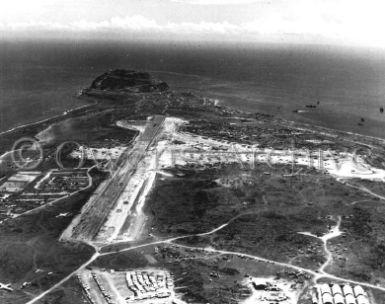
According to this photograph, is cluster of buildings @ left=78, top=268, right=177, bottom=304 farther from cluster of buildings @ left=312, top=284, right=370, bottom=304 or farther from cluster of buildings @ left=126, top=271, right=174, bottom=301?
cluster of buildings @ left=312, top=284, right=370, bottom=304

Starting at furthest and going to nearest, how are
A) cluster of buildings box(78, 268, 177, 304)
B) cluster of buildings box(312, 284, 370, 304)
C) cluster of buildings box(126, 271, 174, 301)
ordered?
cluster of buildings box(126, 271, 174, 301) → cluster of buildings box(78, 268, 177, 304) → cluster of buildings box(312, 284, 370, 304)

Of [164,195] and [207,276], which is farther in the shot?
[164,195]

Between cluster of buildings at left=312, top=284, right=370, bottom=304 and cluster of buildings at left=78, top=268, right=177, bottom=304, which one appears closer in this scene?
cluster of buildings at left=312, top=284, right=370, bottom=304

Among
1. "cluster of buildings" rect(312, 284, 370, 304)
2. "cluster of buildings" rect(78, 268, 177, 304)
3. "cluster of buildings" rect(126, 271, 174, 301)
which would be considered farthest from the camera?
"cluster of buildings" rect(126, 271, 174, 301)

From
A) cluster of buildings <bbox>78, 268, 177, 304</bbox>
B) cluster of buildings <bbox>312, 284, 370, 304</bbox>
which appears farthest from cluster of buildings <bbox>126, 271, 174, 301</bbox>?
cluster of buildings <bbox>312, 284, 370, 304</bbox>

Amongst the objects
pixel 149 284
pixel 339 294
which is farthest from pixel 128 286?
pixel 339 294

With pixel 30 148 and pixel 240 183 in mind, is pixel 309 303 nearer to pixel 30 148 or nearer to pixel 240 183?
pixel 240 183

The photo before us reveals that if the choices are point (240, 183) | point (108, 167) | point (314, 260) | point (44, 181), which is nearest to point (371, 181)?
point (240, 183)

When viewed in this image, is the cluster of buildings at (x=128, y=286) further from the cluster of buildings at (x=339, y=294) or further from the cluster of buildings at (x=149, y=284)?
the cluster of buildings at (x=339, y=294)
